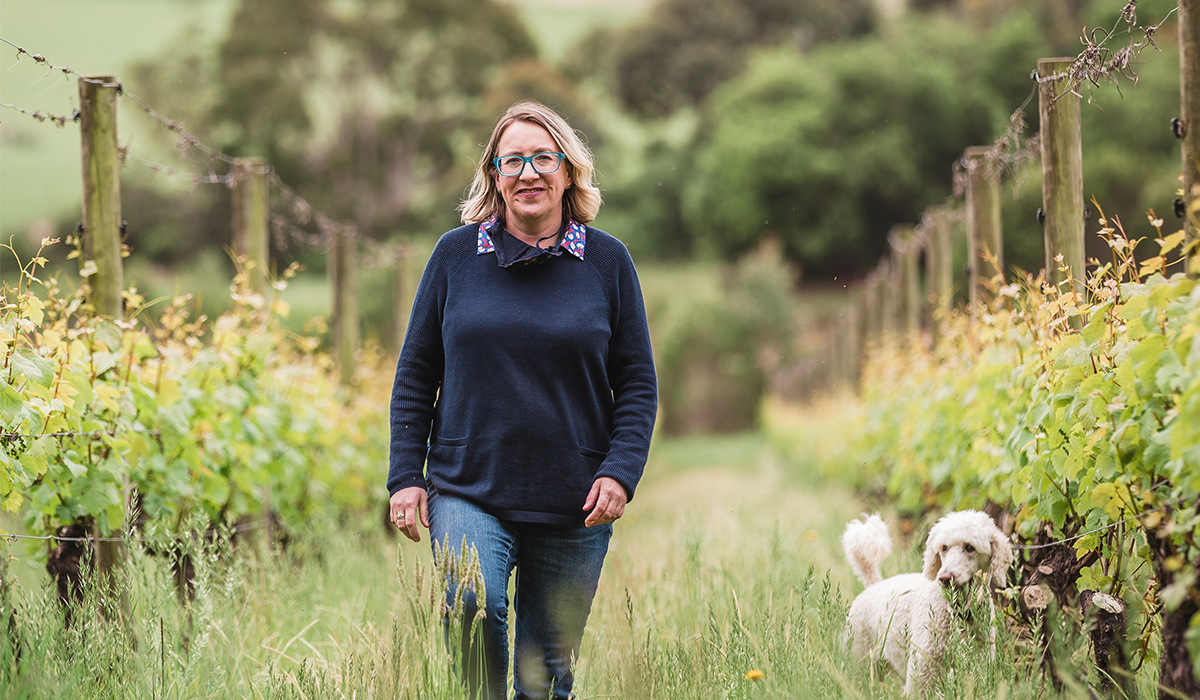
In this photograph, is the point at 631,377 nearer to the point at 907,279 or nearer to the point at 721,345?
the point at 907,279

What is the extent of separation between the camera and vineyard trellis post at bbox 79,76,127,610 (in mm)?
4383

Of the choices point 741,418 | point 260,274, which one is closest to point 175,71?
point 741,418

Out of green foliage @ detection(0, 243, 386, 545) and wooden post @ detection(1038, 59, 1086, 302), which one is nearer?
green foliage @ detection(0, 243, 386, 545)

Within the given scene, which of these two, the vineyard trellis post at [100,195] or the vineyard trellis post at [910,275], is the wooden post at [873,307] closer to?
the vineyard trellis post at [910,275]

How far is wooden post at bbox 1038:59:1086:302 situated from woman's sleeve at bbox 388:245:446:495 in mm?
2566

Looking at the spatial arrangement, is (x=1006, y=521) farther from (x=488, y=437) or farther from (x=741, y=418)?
(x=741, y=418)

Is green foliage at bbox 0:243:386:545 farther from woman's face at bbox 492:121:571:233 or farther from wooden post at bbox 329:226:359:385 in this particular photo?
wooden post at bbox 329:226:359:385

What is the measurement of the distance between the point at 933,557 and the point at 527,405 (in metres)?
1.53

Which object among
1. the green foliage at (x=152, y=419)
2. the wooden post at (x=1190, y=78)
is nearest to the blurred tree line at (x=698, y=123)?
the green foliage at (x=152, y=419)

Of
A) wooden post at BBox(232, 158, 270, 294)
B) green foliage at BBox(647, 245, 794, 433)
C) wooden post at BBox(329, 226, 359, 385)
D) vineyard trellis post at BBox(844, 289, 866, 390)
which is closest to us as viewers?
wooden post at BBox(232, 158, 270, 294)

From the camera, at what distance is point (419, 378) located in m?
3.10

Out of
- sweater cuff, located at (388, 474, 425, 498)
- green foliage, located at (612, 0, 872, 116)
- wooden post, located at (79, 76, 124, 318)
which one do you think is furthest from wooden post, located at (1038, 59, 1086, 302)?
green foliage, located at (612, 0, 872, 116)

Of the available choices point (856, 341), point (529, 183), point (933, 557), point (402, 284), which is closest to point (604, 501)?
point (529, 183)

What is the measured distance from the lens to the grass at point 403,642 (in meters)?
2.83
